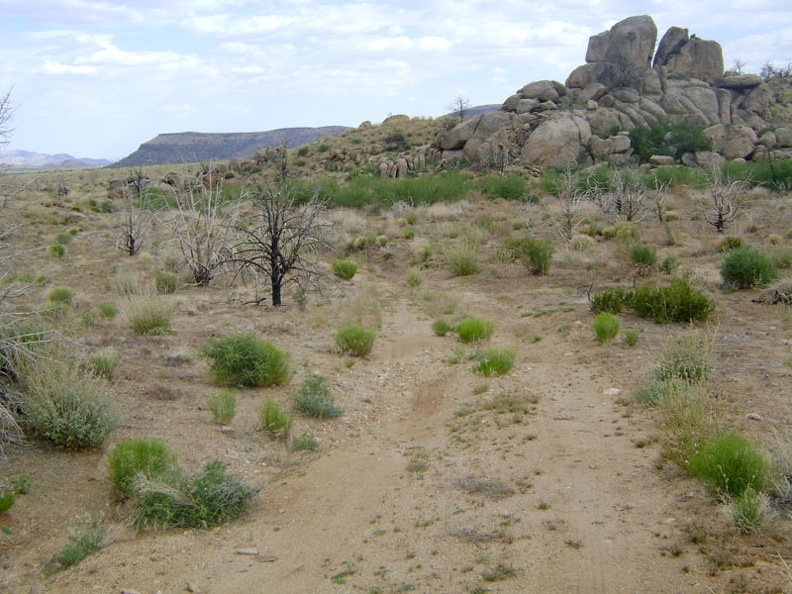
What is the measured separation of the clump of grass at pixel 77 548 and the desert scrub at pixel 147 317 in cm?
649

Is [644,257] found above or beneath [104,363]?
above

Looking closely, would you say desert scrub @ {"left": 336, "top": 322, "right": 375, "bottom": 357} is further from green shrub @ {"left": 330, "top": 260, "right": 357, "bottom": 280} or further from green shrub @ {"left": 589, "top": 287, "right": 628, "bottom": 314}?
green shrub @ {"left": 330, "top": 260, "right": 357, "bottom": 280}

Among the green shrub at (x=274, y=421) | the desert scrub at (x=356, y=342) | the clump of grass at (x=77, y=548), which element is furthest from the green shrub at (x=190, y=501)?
the desert scrub at (x=356, y=342)

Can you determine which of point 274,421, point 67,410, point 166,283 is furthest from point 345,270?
point 67,410

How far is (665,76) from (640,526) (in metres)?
52.5

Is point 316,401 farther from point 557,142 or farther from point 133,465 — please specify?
point 557,142

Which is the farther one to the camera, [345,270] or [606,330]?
[345,270]

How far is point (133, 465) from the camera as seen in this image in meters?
6.61

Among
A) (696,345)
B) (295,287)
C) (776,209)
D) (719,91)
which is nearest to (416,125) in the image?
(719,91)

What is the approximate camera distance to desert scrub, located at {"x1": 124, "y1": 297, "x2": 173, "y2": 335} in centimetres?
1221

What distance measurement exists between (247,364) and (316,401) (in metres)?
1.32

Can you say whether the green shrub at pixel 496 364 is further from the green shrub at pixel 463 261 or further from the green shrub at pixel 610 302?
the green shrub at pixel 463 261

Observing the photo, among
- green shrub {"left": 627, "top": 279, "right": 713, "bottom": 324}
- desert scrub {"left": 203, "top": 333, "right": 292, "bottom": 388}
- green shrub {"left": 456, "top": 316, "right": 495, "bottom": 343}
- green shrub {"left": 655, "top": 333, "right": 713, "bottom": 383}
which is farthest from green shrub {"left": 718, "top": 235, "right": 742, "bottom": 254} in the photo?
desert scrub {"left": 203, "top": 333, "right": 292, "bottom": 388}

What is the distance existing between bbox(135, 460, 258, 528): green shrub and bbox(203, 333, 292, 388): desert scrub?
10.5 ft
